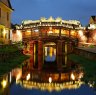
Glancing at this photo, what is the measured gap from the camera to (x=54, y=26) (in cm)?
6969

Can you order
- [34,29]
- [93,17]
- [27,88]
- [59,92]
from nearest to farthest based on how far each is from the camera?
[59,92] < [27,88] < [34,29] < [93,17]

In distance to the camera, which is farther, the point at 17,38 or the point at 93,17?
the point at 93,17

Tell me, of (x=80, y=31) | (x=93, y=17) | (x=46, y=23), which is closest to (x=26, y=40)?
(x=46, y=23)

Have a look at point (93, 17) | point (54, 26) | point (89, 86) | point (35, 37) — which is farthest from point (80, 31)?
point (89, 86)

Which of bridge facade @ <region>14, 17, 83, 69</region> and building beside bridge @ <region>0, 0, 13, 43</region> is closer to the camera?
building beside bridge @ <region>0, 0, 13, 43</region>

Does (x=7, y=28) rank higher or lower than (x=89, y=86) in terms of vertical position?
higher

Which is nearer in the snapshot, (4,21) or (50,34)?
(4,21)

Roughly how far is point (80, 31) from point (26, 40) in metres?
14.4

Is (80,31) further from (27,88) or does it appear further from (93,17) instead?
(27,88)

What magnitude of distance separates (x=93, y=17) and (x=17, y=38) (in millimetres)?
30460

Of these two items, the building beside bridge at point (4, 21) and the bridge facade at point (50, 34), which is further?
the bridge facade at point (50, 34)

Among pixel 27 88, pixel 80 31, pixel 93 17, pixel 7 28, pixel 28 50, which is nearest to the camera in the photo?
pixel 27 88

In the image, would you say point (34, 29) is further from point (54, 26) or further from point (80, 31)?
point (80, 31)

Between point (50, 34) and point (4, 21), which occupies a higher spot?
point (4, 21)
